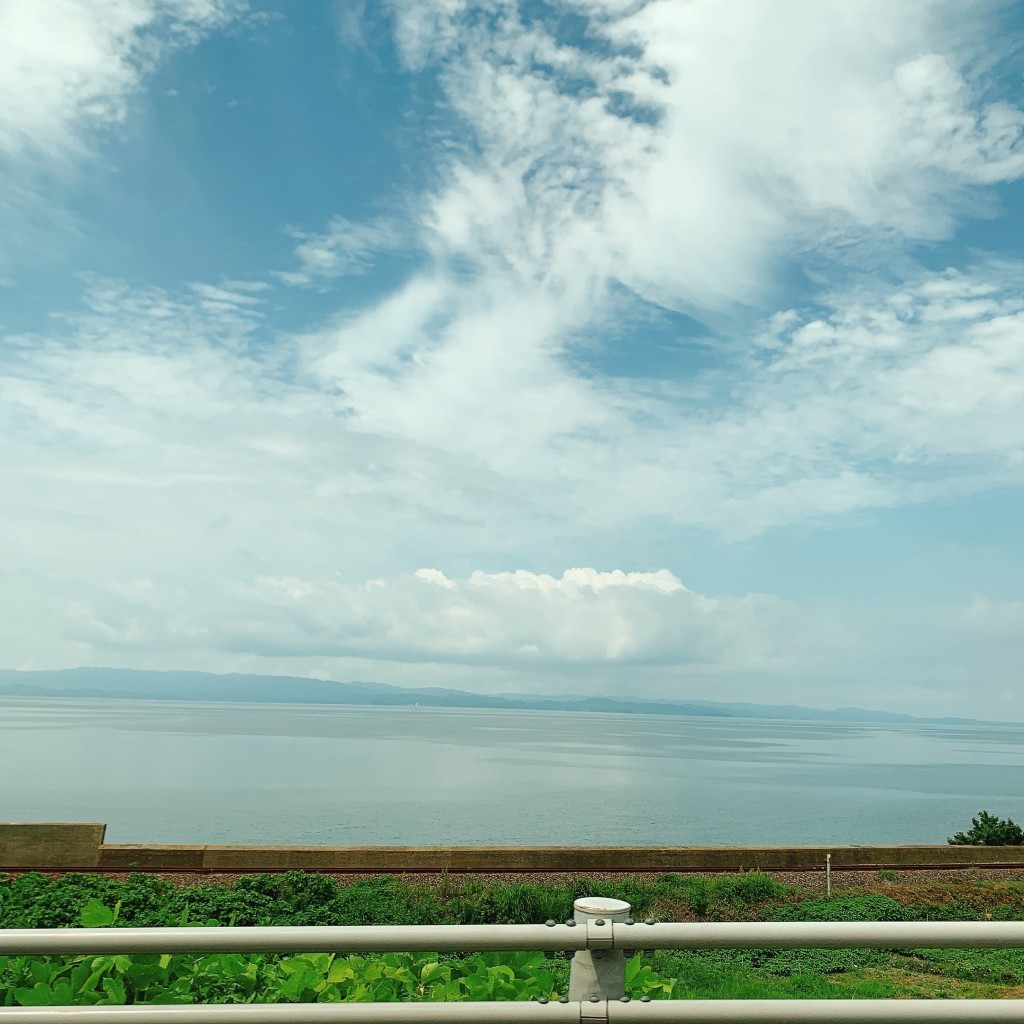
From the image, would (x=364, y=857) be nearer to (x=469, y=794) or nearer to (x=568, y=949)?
(x=568, y=949)

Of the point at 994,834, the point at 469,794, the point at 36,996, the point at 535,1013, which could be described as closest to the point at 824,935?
the point at 535,1013

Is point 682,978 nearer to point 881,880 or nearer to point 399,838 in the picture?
point 881,880

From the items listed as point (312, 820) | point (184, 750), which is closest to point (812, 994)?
point (312, 820)

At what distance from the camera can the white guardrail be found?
2600 mm

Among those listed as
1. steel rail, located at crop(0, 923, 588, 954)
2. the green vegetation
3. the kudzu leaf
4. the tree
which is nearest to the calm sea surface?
the tree

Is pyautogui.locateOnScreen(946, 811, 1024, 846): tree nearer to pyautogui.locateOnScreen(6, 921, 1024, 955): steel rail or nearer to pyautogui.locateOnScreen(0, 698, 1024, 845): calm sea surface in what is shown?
pyautogui.locateOnScreen(0, 698, 1024, 845): calm sea surface

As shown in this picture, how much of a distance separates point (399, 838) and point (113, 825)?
46.6 feet

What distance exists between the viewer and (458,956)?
253 inches

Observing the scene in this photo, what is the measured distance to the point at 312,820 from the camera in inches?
1788

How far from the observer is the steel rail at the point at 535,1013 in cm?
259

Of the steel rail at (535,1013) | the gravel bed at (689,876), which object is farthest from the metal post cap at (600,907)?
the gravel bed at (689,876)

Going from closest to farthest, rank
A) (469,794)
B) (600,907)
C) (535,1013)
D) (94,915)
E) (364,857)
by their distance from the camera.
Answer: (535,1013) → (600,907) → (94,915) → (364,857) → (469,794)

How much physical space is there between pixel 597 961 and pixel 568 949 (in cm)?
12

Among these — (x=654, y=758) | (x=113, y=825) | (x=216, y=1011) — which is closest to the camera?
(x=216, y=1011)
